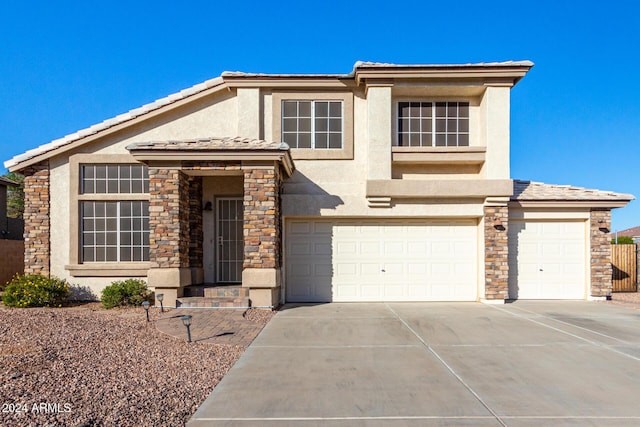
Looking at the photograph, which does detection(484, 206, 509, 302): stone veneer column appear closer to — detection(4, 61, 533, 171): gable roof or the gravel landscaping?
detection(4, 61, 533, 171): gable roof

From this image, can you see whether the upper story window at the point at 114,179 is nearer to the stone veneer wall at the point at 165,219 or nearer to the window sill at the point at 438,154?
the stone veneer wall at the point at 165,219

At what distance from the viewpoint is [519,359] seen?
5996 millimetres

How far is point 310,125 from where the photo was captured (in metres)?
11.7

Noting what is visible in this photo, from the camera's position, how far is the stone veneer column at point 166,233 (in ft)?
31.9

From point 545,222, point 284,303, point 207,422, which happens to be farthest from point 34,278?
point 545,222

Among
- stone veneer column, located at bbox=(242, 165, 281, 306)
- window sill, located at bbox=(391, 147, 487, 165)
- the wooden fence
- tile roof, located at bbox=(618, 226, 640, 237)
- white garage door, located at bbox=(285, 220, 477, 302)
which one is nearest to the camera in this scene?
stone veneer column, located at bbox=(242, 165, 281, 306)

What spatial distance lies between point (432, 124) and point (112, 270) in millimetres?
10069

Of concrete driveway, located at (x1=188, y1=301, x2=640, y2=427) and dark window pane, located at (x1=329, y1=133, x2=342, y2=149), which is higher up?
dark window pane, located at (x1=329, y1=133, x2=342, y2=149)

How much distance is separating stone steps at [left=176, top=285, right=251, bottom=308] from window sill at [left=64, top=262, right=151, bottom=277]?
195 centimetres

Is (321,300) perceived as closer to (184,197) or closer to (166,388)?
(184,197)

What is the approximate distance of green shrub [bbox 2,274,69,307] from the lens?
10.0m

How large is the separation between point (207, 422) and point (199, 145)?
24.0 feet

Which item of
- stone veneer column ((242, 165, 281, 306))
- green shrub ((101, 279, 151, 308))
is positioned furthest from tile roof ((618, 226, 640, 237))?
green shrub ((101, 279, 151, 308))

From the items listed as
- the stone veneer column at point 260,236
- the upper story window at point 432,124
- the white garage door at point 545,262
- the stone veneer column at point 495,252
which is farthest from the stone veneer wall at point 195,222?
the white garage door at point 545,262
